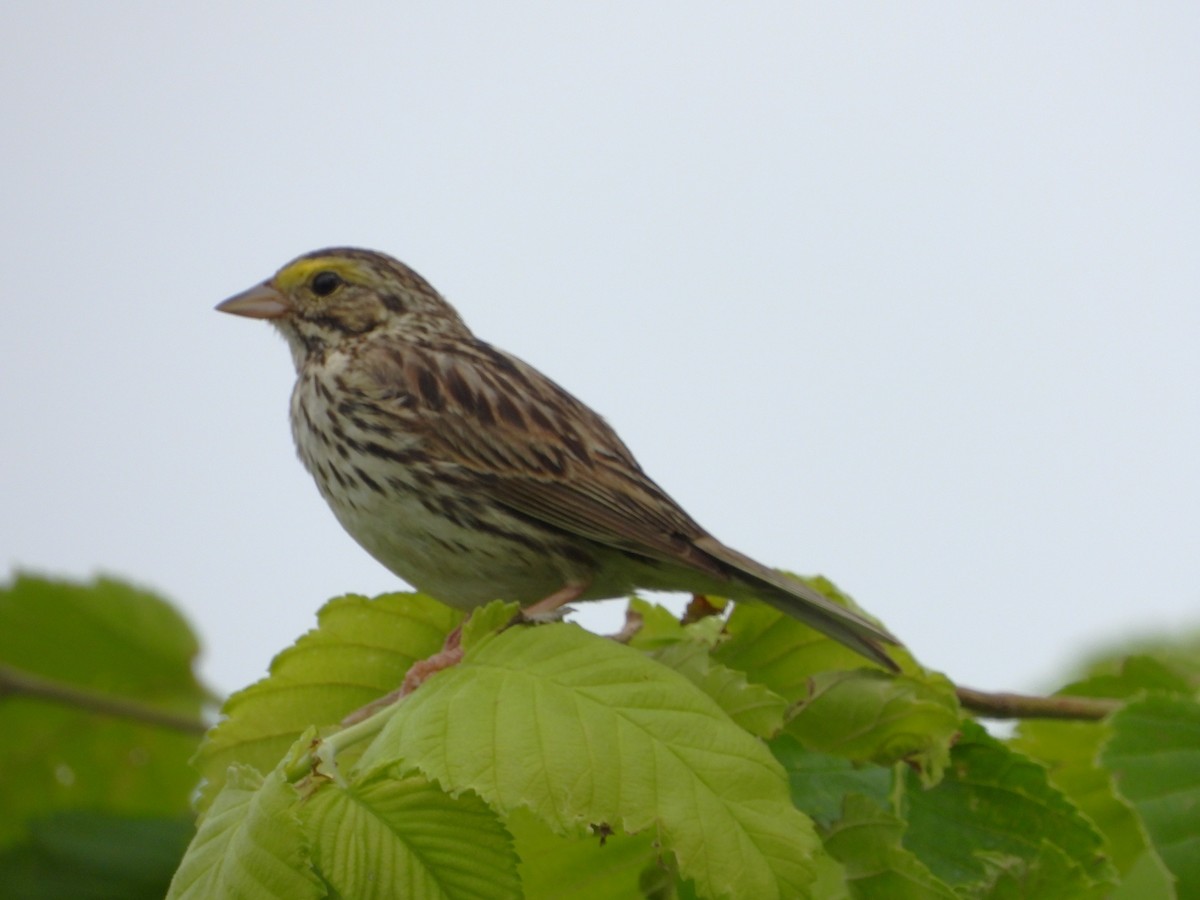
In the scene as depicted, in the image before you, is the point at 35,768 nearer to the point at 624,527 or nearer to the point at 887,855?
the point at 624,527

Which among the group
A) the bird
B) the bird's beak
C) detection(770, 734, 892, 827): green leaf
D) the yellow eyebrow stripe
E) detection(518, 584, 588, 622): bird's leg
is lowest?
detection(770, 734, 892, 827): green leaf

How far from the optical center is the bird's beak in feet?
18.0

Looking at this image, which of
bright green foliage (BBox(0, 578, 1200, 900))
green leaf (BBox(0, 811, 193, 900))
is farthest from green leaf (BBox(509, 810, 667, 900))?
green leaf (BBox(0, 811, 193, 900))

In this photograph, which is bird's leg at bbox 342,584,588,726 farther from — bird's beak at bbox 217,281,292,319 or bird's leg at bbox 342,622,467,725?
bird's beak at bbox 217,281,292,319

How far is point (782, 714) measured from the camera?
2.84 meters

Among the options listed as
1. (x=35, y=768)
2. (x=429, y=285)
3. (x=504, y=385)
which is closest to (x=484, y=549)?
(x=504, y=385)

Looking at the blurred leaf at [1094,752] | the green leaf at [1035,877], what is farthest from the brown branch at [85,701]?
the green leaf at [1035,877]

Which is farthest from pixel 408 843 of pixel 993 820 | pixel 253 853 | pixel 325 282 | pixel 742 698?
pixel 325 282

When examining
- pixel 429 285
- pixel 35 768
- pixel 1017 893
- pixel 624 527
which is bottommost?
pixel 35 768

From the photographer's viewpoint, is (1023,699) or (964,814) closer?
(964,814)

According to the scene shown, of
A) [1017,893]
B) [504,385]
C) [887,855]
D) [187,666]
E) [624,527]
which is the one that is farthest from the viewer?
[187,666]

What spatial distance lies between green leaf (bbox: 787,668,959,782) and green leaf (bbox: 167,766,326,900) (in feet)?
4.13

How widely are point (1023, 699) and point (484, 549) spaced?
66.6 inches

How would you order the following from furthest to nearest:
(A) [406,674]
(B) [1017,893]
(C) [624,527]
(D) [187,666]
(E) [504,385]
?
(D) [187,666] → (E) [504,385] → (C) [624,527] → (A) [406,674] → (B) [1017,893]
